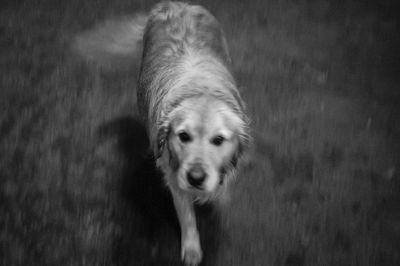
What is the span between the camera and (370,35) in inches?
159

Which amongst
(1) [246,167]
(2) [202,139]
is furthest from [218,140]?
(1) [246,167]

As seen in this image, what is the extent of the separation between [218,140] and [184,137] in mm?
186

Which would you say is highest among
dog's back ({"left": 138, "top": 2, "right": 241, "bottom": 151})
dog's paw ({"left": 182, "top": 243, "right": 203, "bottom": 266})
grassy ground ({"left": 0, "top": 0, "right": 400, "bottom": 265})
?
dog's back ({"left": 138, "top": 2, "right": 241, "bottom": 151})

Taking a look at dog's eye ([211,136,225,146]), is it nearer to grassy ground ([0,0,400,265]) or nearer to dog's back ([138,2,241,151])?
dog's back ([138,2,241,151])

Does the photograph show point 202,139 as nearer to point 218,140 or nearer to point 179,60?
point 218,140

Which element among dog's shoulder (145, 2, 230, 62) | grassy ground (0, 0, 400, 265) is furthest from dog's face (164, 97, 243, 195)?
dog's shoulder (145, 2, 230, 62)

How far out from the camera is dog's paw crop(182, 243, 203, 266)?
7.02 ft

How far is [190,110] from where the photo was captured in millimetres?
1788

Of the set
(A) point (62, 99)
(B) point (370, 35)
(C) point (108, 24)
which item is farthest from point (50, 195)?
(B) point (370, 35)

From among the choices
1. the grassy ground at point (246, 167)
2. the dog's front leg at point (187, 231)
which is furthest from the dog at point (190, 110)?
the grassy ground at point (246, 167)

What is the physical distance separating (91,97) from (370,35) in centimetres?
338

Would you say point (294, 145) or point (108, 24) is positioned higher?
point (108, 24)

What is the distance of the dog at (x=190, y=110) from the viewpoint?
1.75m

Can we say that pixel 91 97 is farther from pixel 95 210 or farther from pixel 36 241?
pixel 36 241
